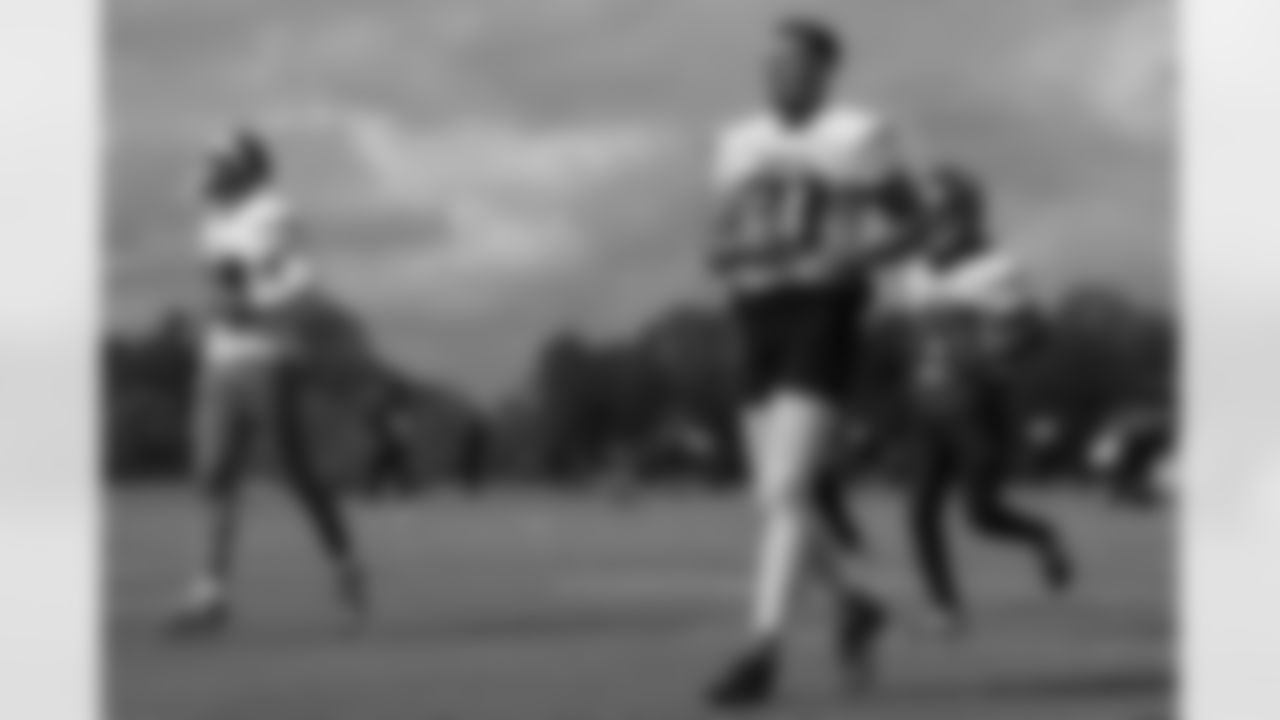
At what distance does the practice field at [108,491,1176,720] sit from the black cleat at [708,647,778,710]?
0.10ft

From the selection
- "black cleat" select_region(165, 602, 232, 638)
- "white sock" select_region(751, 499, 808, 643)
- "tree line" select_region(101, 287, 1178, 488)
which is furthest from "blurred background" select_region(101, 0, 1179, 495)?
"black cleat" select_region(165, 602, 232, 638)

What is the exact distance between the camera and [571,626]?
130 inches

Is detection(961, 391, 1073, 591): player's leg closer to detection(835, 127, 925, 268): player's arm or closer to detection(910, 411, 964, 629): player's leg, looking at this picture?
detection(910, 411, 964, 629): player's leg

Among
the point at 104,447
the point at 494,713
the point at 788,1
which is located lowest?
the point at 494,713

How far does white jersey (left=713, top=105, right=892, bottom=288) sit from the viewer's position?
3252mm

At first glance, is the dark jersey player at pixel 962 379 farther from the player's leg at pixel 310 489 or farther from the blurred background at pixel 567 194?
the player's leg at pixel 310 489

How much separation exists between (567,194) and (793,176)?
0.35m

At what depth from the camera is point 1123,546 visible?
10.5 feet

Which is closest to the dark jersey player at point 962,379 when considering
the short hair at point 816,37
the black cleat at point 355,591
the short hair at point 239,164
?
the short hair at point 816,37

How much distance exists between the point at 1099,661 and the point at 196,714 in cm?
140

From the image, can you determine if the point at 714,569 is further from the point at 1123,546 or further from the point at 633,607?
the point at 1123,546

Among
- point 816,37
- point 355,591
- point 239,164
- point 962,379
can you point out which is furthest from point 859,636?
point 239,164

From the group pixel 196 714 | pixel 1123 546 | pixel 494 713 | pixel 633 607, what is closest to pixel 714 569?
pixel 633 607

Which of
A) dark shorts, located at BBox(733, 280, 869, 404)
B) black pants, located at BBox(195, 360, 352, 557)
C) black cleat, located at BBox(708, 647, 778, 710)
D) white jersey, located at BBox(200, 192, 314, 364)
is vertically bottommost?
black cleat, located at BBox(708, 647, 778, 710)
